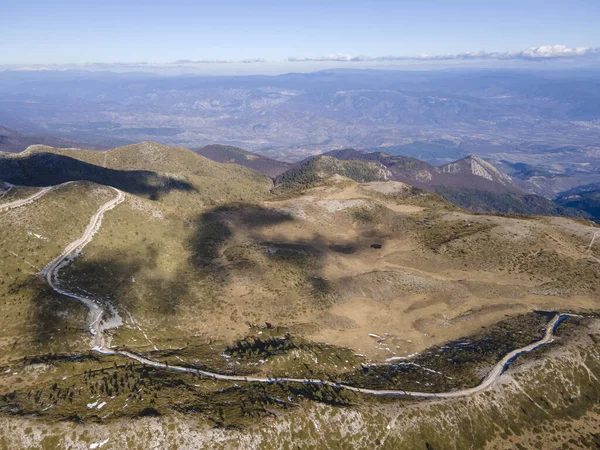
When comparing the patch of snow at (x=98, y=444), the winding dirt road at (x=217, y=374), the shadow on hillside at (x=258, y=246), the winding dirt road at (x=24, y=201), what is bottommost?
the shadow on hillside at (x=258, y=246)

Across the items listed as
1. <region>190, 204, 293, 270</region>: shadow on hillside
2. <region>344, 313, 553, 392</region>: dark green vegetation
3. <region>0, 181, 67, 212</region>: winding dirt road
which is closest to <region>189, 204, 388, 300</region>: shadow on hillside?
<region>190, 204, 293, 270</region>: shadow on hillside

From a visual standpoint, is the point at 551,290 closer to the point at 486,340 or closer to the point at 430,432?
the point at 486,340

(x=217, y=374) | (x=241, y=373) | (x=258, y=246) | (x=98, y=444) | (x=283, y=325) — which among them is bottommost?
(x=283, y=325)

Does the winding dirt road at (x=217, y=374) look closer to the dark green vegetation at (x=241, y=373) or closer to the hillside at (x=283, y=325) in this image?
the hillside at (x=283, y=325)

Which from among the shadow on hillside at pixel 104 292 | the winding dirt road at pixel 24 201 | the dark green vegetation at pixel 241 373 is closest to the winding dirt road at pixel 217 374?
the dark green vegetation at pixel 241 373

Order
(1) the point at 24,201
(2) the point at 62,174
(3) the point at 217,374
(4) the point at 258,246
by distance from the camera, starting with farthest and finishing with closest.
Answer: (2) the point at 62,174 → (4) the point at 258,246 → (1) the point at 24,201 → (3) the point at 217,374

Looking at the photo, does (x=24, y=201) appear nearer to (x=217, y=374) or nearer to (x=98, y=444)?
(x=217, y=374)

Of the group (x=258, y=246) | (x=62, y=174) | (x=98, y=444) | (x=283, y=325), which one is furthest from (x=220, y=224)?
(x=62, y=174)
